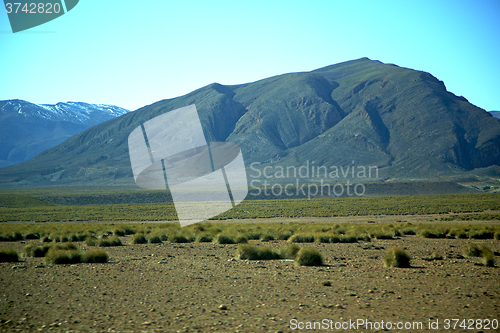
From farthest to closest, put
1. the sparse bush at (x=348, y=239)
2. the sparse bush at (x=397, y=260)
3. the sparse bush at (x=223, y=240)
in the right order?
1. the sparse bush at (x=348, y=239)
2. the sparse bush at (x=223, y=240)
3. the sparse bush at (x=397, y=260)

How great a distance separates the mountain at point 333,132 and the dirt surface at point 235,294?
110151 millimetres

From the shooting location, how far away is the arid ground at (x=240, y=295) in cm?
780

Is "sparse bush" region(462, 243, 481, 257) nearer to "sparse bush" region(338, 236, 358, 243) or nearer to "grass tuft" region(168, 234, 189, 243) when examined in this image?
"sparse bush" region(338, 236, 358, 243)

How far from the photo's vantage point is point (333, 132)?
149625 mm

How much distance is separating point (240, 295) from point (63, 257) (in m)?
8.07

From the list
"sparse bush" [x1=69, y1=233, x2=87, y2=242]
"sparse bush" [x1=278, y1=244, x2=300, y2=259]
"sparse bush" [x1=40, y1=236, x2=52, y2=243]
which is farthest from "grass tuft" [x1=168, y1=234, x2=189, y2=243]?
"sparse bush" [x1=278, y1=244, x2=300, y2=259]

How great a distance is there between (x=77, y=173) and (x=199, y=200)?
8529cm

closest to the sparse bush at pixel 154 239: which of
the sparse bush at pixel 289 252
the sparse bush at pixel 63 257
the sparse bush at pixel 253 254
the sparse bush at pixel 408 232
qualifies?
the sparse bush at pixel 63 257

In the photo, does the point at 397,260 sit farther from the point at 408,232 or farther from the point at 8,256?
the point at 8,256

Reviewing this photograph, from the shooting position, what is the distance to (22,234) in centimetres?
2591

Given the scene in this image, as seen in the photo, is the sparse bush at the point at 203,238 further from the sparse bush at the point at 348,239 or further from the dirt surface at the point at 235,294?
the sparse bush at the point at 348,239

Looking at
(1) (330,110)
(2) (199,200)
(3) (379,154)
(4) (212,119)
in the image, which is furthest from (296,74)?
(2) (199,200)

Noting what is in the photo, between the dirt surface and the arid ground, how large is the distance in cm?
2

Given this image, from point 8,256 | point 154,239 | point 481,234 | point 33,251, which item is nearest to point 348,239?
point 481,234
